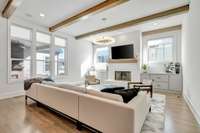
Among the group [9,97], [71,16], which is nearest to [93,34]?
[71,16]

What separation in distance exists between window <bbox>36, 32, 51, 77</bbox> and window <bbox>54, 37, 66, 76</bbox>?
490 millimetres

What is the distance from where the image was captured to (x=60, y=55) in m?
6.77

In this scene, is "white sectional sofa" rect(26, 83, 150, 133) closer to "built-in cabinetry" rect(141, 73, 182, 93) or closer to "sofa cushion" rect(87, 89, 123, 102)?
"sofa cushion" rect(87, 89, 123, 102)

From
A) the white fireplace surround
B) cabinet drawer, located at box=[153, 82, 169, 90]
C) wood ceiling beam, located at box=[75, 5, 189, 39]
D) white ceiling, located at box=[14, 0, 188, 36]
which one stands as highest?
white ceiling, located at box=[14, 0, 188, 36]

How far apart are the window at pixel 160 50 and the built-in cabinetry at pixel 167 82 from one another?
91 cm

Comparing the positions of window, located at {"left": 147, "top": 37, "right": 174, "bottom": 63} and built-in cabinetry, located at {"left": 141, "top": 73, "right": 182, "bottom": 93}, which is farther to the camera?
window, located at {"left": 147, "top": 37, "right": 174, "bottom": 63}

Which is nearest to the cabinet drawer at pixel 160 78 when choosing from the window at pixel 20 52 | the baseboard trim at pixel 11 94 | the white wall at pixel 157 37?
the white wall at pixel 157 37

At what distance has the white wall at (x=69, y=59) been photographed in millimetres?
4450

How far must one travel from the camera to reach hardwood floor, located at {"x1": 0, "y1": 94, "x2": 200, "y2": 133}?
2.32 meters

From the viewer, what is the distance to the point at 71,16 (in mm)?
4598

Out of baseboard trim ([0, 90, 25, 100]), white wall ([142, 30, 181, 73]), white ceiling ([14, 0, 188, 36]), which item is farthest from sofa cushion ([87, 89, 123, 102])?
white wall ([142, 30, 181, 73])

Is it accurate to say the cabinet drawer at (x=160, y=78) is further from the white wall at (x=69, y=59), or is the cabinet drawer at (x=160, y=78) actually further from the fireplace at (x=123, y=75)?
the white wall at (x=69, y=59)

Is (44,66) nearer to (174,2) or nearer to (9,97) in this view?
(9,97)

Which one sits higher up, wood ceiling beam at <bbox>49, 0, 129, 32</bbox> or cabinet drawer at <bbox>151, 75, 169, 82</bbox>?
wood ceiling beam at <bbox>49, 0, 129, 32</bbox>
